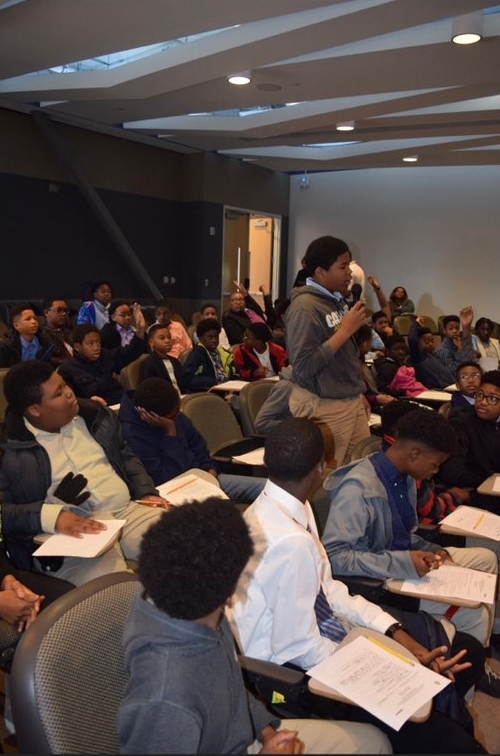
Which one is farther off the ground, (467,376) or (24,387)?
(24,387)

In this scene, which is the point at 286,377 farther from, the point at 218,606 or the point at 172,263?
the point at 172,263

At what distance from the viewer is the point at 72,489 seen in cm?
236

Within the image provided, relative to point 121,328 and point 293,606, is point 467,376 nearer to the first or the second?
point 293,606

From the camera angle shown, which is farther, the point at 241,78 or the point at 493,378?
the point at 241,78

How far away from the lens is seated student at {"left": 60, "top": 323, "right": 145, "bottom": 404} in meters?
4.70

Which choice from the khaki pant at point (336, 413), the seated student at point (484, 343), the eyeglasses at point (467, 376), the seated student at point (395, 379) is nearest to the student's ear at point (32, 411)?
the khaki pant at point (336, 413)

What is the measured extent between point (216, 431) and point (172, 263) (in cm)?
784

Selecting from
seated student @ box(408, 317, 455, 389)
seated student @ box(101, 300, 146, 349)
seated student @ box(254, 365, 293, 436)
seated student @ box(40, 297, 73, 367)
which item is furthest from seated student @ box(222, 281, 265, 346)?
seated student @ box(254, 365, 293, 436)

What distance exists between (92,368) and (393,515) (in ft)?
10.5

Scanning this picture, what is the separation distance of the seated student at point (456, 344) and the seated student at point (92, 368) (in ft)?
11.5

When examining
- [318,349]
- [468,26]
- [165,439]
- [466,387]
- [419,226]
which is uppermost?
[468,26]

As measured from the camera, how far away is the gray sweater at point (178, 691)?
1.05m

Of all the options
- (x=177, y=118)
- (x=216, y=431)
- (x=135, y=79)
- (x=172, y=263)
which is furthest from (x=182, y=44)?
(x=172, y=263)

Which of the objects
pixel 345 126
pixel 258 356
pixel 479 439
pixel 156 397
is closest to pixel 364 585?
pixel 156 397
